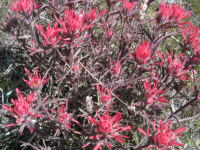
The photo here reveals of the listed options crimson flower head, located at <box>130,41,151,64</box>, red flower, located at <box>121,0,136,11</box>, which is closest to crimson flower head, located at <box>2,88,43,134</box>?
crimson flower head, located at <box>130,41,151,64</box>

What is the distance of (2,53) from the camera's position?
2.07 metres

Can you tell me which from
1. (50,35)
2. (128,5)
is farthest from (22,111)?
(128,5)

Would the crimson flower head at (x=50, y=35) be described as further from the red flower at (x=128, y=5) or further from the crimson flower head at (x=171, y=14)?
the crimson flower head at (x=171, y=14)

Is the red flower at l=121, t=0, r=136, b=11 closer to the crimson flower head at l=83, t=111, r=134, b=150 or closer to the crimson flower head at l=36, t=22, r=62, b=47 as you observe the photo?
the crimson flower head at l=36, t=22, r=62, b=47

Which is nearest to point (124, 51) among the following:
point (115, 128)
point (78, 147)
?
point (115, 128)

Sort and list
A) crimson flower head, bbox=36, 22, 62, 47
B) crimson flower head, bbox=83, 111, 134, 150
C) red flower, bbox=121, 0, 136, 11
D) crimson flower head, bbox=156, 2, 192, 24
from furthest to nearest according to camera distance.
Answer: red flower, bbox=121, 0, 136, 11, crimson flower head, bbox=156, 2, 192, 24, crimson flower head, bbox=36, 22, 62, 47, crimson flower head, bbox=83, 111, 134, 150

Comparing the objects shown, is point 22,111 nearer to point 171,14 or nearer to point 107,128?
point 107,128

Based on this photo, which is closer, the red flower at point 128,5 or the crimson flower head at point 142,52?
the crimson flower head at point 142,52

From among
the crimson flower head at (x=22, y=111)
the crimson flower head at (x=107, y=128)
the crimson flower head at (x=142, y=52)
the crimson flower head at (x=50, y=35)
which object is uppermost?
the crimson flower head at (x=50, y=35)

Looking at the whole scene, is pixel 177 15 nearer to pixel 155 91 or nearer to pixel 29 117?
pixel 155 91

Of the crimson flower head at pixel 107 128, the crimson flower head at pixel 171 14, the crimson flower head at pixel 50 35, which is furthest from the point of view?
the crimson flower head at pixel 171 14

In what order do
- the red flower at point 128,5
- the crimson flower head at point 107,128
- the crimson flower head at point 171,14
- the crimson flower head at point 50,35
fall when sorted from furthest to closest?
1. the red flower at point 128,5
2. the crimson flower head at point 171,14
3. the crimson flower head at point 50,35
4. the crimson flower head at point 107,128

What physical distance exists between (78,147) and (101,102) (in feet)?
1.99

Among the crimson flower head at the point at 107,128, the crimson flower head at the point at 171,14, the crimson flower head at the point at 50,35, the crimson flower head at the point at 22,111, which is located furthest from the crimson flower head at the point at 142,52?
the crimson flower head at the point at 22,111
